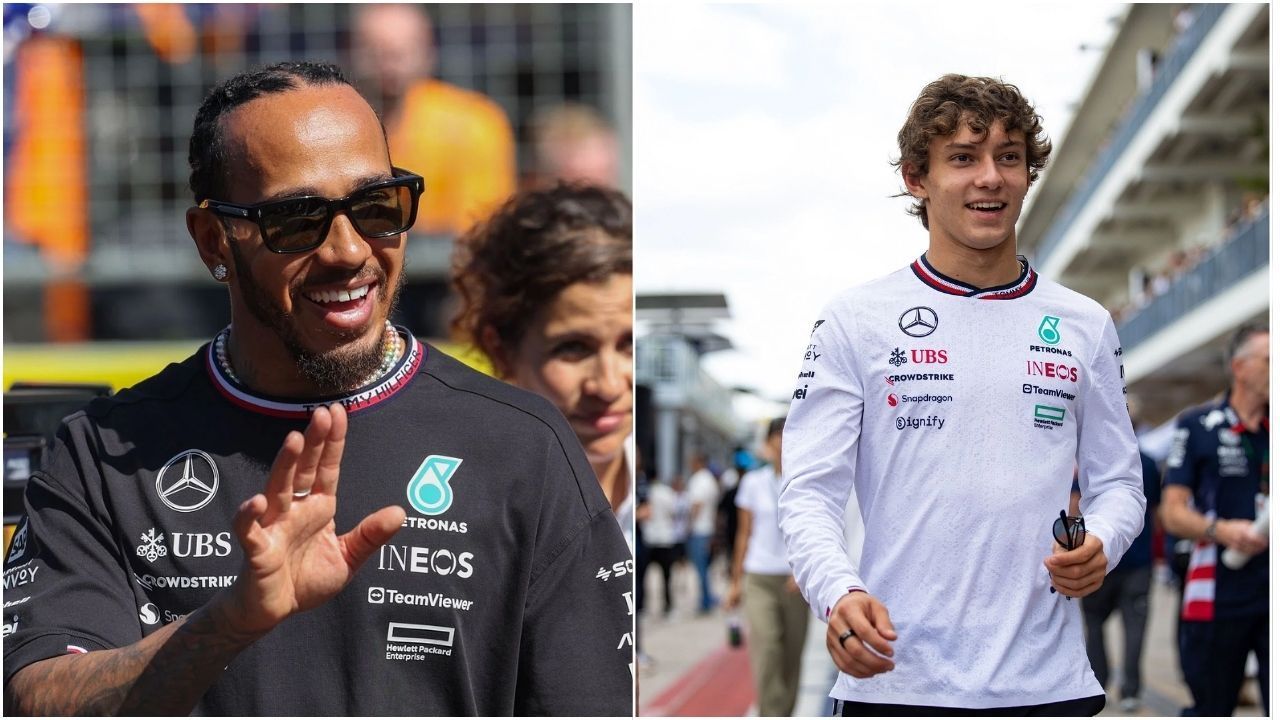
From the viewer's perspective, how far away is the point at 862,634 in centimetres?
333

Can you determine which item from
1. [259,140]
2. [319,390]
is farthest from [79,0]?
[319,390]

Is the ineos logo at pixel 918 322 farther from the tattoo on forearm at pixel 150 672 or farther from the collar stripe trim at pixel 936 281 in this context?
the tattoo on forearm at pixel 150 672

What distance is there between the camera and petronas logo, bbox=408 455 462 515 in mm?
3883

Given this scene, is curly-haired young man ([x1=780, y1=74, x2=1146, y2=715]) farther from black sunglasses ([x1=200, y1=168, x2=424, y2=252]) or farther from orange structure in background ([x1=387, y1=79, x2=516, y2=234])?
orange structure in background ([x1=387, y1=79, x2=516, y2=234])

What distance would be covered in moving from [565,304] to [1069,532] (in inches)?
Answer: 95.7

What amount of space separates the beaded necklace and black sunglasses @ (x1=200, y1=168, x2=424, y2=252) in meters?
0.26

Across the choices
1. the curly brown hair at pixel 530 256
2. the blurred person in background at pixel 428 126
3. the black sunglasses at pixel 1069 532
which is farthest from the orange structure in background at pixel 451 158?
the black sunglasses at pixel 1069 532

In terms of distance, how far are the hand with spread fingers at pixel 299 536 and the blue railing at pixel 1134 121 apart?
58.4ft

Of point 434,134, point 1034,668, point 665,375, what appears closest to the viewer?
point 1034,668

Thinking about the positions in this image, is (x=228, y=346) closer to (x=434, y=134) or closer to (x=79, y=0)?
(x=434, y=134)

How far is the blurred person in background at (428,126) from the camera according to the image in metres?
4.62

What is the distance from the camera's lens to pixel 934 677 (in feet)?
11.8

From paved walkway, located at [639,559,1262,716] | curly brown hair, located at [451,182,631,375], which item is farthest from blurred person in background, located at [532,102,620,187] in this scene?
paved walkway, located at [639,559,1262,716]

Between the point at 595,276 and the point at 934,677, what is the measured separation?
90.5 inches
